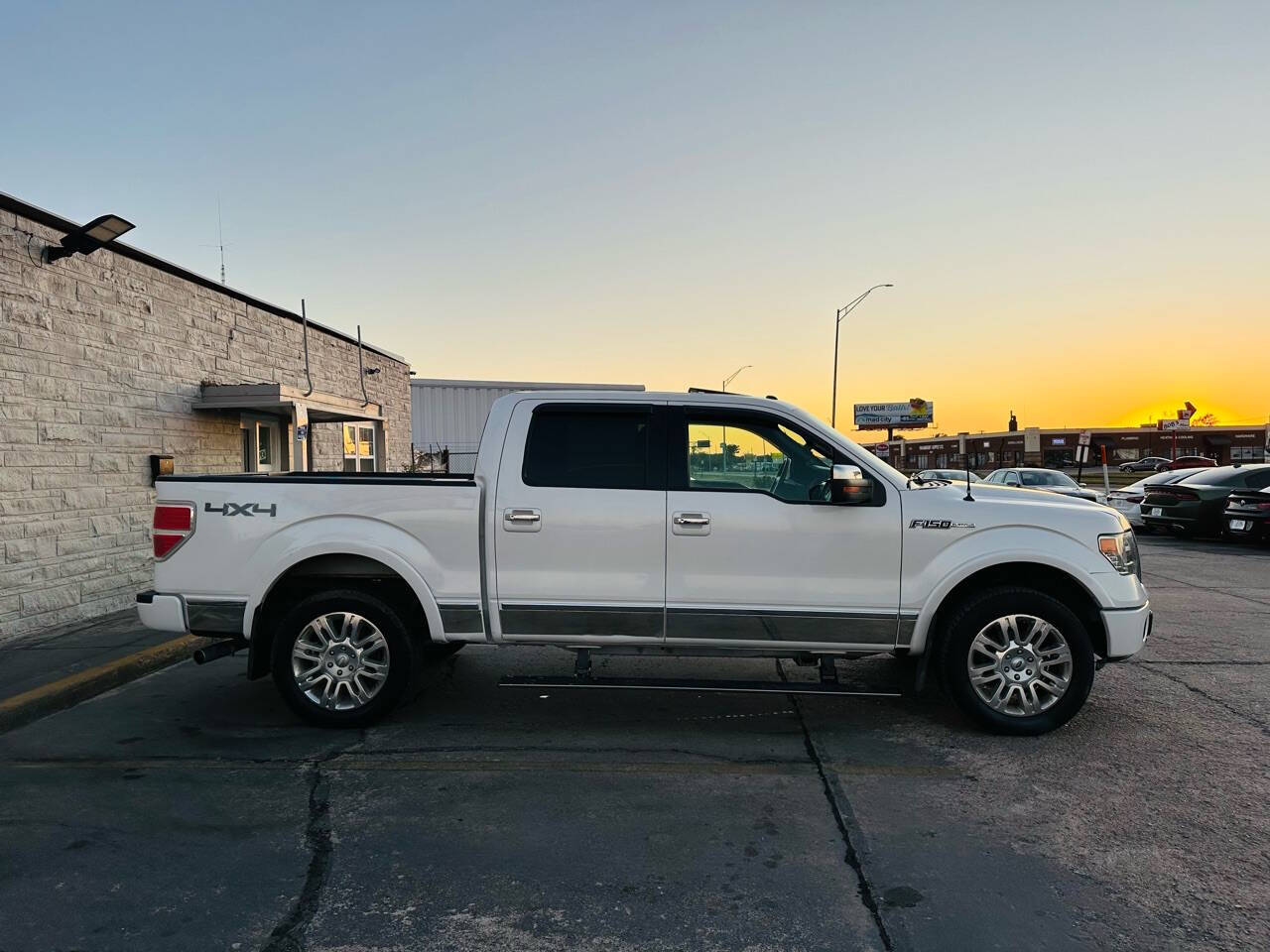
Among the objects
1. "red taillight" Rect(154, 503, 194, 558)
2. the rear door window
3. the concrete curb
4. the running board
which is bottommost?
the concrete curb

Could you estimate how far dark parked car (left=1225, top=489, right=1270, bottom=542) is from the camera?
1463 cm

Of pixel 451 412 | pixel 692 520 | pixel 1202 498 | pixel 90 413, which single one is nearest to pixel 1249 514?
pixel 1202 498

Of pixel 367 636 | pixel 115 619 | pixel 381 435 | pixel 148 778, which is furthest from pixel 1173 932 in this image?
pixel 381 435

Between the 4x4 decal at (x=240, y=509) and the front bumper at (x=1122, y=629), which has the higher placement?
the 4x4 decal at (x=240, y=509)

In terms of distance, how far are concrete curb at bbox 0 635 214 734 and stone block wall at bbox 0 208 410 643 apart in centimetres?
182

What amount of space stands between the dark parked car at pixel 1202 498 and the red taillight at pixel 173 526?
17639mm

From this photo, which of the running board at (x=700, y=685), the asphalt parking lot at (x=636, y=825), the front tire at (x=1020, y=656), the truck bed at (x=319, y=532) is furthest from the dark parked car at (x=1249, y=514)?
the truck bed at (x=319, y=532)

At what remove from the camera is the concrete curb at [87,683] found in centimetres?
528

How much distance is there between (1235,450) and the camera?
80812 millimetres

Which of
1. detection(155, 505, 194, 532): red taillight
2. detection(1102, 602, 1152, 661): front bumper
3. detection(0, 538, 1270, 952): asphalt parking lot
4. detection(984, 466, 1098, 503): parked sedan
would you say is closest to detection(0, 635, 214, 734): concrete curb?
detection(0, 538, 1270, 952): asphalt parking lot

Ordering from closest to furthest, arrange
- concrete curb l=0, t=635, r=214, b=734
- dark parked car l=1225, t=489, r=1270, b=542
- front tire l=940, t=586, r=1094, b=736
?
front tire l=940, t=586, r=1094, b=736
concrete curb l=0, t=635, r=214, b=734
dark parked car l=1225, t=489, r=1270, b=542

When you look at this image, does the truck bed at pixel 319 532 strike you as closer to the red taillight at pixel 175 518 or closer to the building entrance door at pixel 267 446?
the red taillight at pixel 175 518

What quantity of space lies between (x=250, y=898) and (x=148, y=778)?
1607 mm

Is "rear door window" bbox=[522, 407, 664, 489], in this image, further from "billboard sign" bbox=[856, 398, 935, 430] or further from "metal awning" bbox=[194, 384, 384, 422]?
"billboard sign" bbox=[856, 398, 935, 430]
